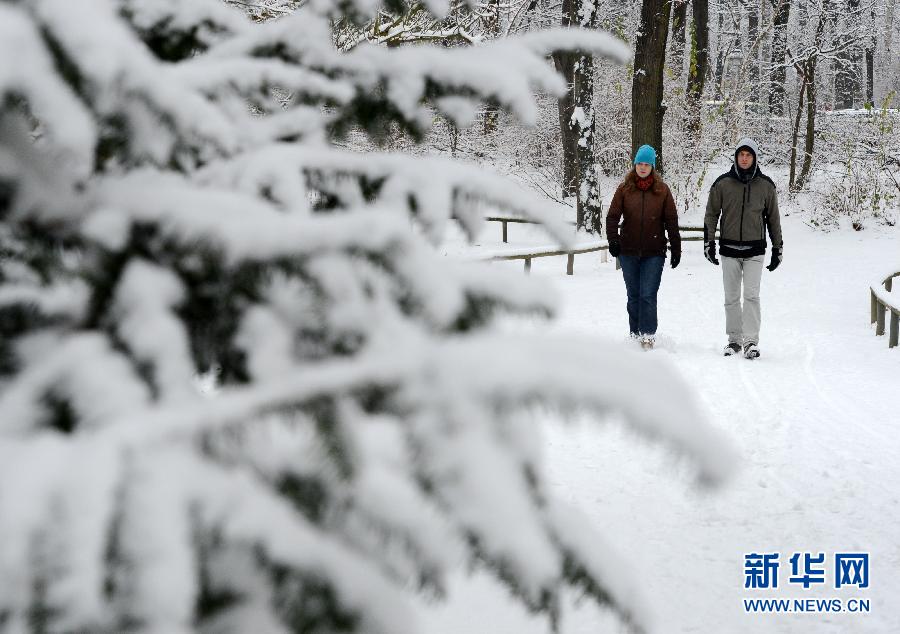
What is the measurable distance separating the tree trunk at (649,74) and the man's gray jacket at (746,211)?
22.4 feet

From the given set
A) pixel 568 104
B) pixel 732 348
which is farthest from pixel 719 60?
pixel 732 348

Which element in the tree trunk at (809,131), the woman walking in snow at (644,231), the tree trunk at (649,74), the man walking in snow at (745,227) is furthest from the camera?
the tree trunk at (809,131)

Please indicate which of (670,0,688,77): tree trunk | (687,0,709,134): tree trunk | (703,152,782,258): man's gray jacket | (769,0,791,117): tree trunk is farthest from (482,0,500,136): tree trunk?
(769,0,791,117): tree trunk

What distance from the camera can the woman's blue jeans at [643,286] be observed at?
22.7ft

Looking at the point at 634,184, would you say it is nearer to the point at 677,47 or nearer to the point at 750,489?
the point at 750,489

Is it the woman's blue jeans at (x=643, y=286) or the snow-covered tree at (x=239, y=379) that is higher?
the snow-covered tree at (x=239, y=379)

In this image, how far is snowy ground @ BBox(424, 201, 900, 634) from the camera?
296 cm

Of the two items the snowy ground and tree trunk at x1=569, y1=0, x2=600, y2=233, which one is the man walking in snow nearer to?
the snowy ground

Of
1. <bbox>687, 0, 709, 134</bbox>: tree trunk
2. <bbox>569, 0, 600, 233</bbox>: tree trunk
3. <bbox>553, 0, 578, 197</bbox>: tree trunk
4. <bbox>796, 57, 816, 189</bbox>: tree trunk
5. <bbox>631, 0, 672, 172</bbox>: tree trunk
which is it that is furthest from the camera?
<bbox>796, 57, 816, 189</bbox>: tree trunk

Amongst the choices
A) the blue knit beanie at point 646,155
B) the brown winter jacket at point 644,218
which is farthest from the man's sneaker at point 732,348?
the blue knit beanie at point 646,155

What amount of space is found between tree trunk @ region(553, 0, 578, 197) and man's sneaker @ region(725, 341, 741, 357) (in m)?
5.77

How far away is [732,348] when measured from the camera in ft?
22.9

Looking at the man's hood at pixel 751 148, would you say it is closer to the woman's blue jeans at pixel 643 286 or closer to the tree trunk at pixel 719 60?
the woman's blue jeans at pixel 643 286

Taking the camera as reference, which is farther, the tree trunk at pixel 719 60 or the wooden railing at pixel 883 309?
the tree trunk at pixel 719 60
